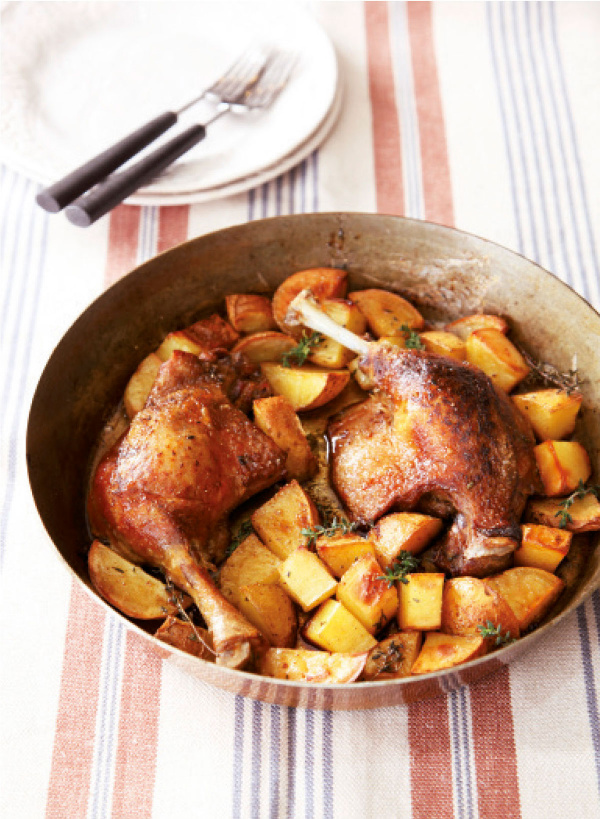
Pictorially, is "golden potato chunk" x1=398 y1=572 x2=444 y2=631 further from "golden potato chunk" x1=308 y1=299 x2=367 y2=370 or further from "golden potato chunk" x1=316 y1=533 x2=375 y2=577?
"golden potato chunk" x1=308 y1=299 x2=367 y2=370

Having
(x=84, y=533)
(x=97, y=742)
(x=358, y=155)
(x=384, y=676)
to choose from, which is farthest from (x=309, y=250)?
(x=97, y=742)

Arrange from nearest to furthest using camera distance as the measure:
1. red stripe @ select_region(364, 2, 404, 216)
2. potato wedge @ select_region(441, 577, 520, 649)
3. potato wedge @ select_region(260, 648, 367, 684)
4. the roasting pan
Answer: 1. potato wedge @ select_region(260, 648, 367, 684)
2. potato wedge @ select_region(441, 577, 520, 649)
3. the roasting pan
4. red stripe @ select_region(364, 2, 404, 216)

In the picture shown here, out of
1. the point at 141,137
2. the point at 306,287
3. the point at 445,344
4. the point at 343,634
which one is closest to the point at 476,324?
the point at 445,344

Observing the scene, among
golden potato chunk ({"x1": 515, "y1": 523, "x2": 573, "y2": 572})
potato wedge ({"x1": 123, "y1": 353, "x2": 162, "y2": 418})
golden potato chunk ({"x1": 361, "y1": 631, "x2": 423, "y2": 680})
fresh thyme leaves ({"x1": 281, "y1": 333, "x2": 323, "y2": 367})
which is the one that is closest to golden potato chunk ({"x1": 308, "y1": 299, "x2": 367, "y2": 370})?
fresh thyme leaves ({"x1": 281, "y1": 333, "x2": 323, "y2": 367})

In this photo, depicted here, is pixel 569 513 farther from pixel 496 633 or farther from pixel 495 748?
pixel 495 748

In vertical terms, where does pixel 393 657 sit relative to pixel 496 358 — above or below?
below

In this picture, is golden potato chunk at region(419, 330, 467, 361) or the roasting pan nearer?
the roasting pan
